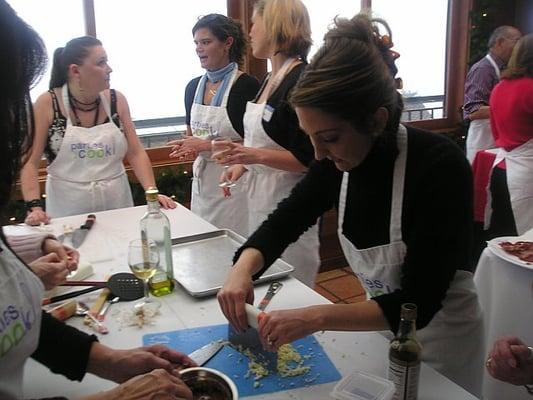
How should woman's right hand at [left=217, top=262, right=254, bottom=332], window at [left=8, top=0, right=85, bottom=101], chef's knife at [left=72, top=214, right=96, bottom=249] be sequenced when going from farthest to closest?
window at [left=8, top=0, right=85, bottom=101] → chef's knife at [left=72, top=214, right=96, bottom=249] → woman's right hand at [left=217, top=262, right=254, bottom=332]

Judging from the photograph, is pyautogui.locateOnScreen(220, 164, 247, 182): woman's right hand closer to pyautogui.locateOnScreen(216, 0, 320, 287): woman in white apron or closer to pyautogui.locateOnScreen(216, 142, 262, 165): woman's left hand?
pyautogui.locateOnScreen(216, 0, 320, 287): woman in white apron

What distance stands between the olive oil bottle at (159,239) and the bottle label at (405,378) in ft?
2.39

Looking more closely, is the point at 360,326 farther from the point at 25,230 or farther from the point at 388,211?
the point at 25,230

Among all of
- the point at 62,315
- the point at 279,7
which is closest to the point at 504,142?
the point at 279,7

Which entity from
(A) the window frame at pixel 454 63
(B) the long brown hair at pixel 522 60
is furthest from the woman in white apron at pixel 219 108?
(A) the window frame at pixel 454 63

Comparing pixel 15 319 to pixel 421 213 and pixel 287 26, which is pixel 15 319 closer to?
pixel 421 213

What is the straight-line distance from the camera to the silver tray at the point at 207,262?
1532 mm

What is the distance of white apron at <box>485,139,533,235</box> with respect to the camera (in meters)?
3.27

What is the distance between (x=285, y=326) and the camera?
1093 millimetres

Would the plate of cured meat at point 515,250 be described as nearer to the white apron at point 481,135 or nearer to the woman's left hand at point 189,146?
the woman's left hand at point 189,146

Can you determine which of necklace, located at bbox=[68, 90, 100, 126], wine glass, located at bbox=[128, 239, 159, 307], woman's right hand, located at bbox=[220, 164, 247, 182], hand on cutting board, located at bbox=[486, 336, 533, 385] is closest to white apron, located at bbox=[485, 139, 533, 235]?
woman's right hand, located at bbox=[220, 164, 247, 182]

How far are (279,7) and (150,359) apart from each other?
1.60 metres

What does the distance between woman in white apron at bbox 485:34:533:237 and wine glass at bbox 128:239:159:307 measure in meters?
2.60

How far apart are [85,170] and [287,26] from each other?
110 cm
